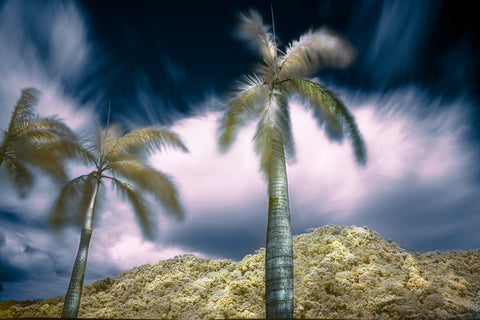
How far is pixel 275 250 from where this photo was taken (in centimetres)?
694

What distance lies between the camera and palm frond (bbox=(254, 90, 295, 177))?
767 cm

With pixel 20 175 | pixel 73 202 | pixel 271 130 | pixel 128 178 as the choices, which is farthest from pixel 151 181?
pixel 271 130

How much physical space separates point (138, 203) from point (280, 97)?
25.8 feet

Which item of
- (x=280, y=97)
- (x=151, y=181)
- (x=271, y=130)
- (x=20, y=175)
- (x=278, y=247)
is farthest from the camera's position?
(x=20, y=175)

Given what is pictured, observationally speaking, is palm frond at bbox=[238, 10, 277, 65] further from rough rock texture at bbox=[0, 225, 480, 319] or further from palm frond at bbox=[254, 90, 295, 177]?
rough rock texture at bbox=[0, 225, 480, 319]

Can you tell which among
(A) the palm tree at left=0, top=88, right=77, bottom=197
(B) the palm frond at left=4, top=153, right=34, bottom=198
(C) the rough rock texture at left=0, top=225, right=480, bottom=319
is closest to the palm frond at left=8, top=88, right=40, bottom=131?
Answer: (A) the palm tree at left=0, top=88, right=77, bottom=197

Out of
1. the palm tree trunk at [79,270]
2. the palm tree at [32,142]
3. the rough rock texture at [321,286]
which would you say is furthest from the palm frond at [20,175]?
the rough rock texture at [321,286]

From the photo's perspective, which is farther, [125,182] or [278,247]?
[125,182]

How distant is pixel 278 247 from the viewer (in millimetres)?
6941

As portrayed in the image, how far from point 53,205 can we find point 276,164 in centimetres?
1029

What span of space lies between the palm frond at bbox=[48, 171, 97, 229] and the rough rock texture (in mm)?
3873

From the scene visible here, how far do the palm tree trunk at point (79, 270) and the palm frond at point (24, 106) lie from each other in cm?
400

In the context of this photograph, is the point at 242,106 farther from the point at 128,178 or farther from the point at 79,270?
the point at 79,270

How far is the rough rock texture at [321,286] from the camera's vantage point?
8055 mm
